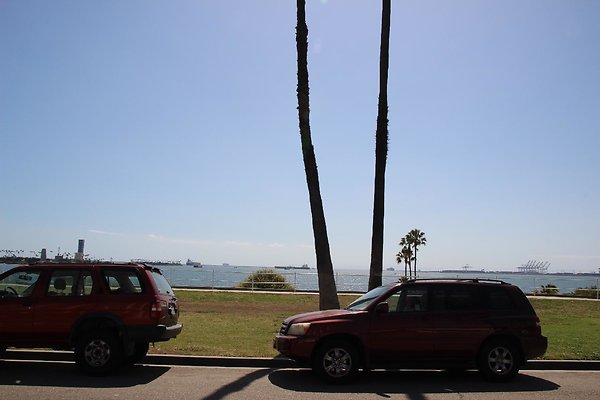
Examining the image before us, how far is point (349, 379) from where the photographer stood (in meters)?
8.66

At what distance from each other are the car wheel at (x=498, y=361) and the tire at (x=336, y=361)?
2.12 metres

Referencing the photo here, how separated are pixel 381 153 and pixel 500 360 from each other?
22.4 feet

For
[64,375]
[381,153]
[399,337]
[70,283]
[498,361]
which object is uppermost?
[381,153]

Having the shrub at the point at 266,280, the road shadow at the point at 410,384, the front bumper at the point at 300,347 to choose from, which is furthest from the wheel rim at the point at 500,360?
the shrub at the point at 266,280

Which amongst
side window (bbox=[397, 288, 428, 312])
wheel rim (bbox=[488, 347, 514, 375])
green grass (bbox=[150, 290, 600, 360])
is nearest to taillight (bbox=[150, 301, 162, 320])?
green grass (bbox=[150, 290, 600, 360])

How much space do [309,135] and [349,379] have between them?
275 inches

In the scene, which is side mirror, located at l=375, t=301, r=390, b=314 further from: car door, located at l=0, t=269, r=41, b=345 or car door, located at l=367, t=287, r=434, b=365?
car door, located at l=0, t=269, r=41, b=345

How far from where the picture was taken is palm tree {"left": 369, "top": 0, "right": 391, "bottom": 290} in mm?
13945

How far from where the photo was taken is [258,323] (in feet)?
50.3

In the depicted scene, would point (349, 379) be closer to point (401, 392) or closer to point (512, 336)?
point (401, 392)

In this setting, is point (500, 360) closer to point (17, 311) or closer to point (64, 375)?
point (64, 375)

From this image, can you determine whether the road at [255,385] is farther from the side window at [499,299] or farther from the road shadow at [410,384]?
the side window at [499,299]

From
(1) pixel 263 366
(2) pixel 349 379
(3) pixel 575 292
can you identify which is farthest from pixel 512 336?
(3) pixel 575 292

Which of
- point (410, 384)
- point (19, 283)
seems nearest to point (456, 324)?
point (410, 384)
